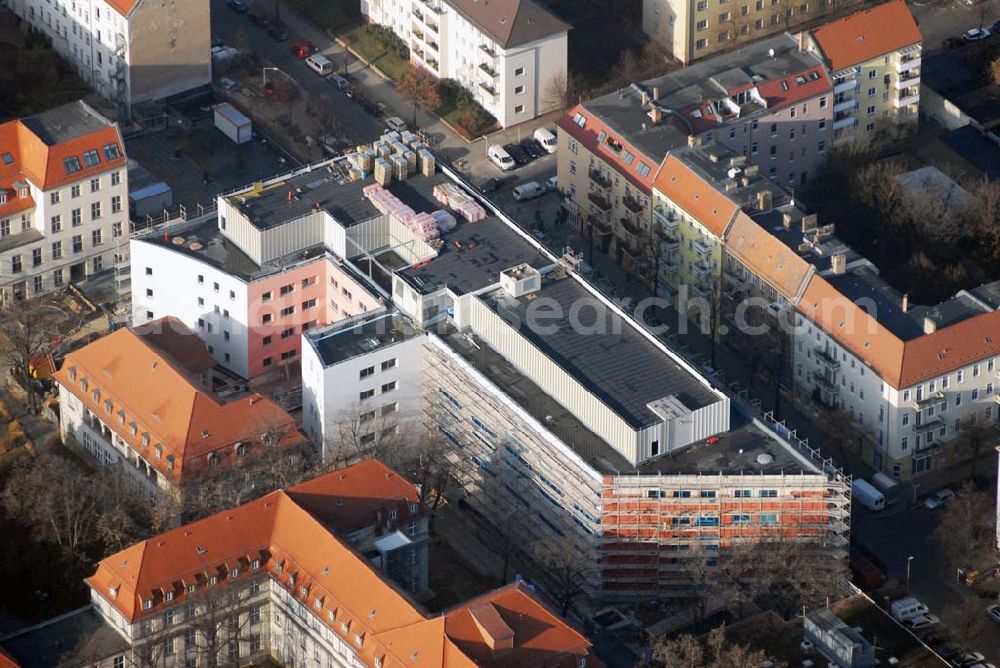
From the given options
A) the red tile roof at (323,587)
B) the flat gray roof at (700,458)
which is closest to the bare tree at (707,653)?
the red tile roof at (323,587)

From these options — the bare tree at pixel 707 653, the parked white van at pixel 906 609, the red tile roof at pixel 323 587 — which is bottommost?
the parked white van at pixel 906 609

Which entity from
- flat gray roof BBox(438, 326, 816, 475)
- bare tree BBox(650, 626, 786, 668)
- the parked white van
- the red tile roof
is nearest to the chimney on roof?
the red tile roof

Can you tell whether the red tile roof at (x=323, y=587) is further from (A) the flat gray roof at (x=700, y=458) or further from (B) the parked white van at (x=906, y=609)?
(B) the parked white van at (x=906, y=609)

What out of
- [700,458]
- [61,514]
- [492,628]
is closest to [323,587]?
[492,628]

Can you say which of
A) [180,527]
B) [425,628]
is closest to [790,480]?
[425,628]

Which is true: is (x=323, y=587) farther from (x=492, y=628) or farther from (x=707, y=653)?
(x=707, y=653)

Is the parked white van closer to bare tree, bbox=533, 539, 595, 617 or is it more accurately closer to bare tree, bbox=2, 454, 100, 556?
bare tree, bbox=533, 539, 595, 617

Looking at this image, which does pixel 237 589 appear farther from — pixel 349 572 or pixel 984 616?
pixel 984 616
